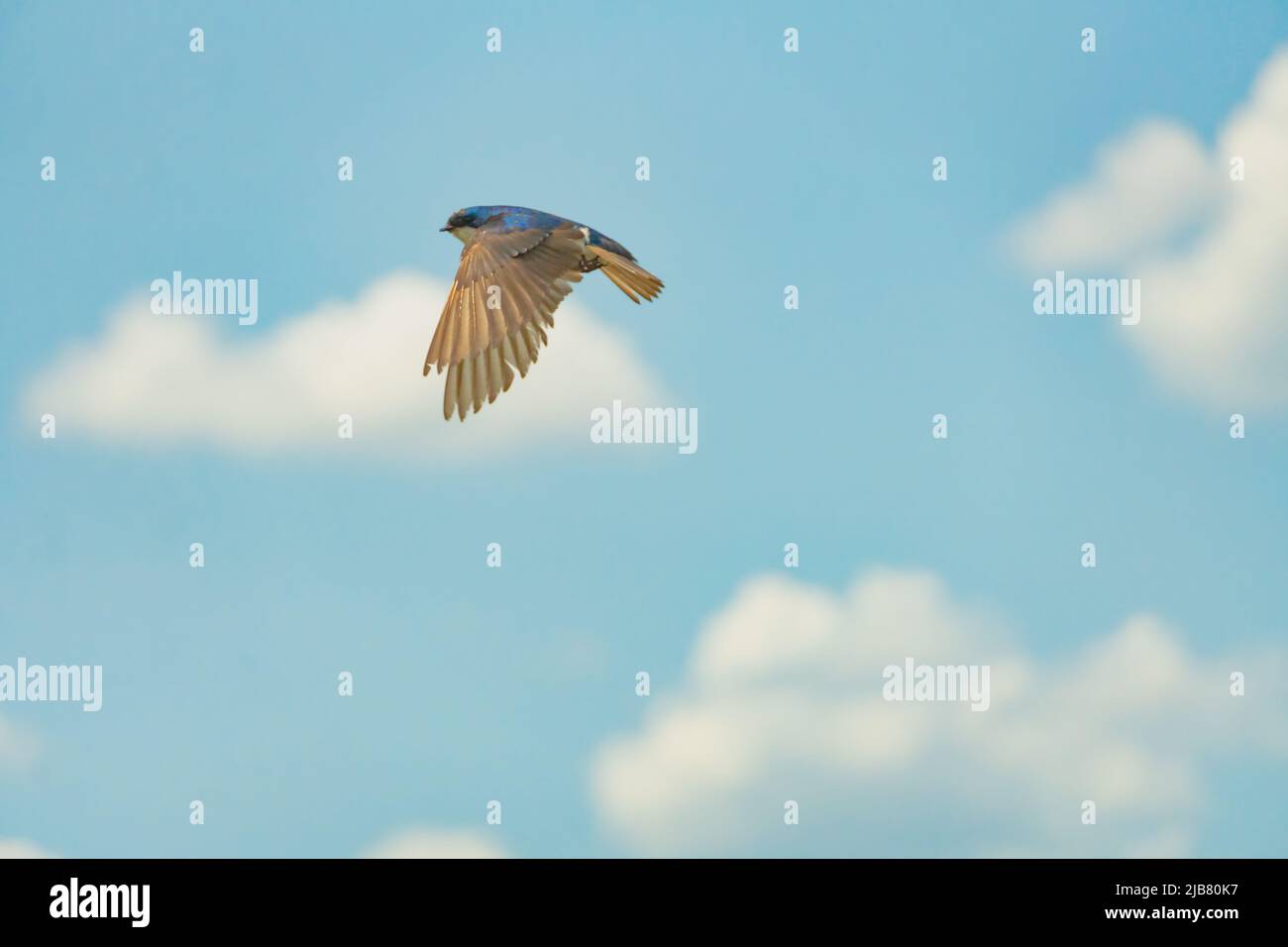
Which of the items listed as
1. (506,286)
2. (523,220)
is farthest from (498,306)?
(523,220)

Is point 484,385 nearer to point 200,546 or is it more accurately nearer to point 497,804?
point 497,804

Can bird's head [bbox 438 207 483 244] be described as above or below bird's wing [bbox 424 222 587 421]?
above

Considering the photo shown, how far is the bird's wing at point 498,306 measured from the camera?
9.01 meters

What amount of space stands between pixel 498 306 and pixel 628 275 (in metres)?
1.78

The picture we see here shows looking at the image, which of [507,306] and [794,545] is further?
[794,545]

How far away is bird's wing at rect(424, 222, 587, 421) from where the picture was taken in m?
9.01

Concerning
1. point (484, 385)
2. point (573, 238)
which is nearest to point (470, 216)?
point (573, 238)


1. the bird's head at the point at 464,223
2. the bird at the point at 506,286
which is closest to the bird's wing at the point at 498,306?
the bird at the point at 506,286

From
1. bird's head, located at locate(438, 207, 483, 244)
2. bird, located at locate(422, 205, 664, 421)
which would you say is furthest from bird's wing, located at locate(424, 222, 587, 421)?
bird's head, located at locate(438, 207, 483, 244)

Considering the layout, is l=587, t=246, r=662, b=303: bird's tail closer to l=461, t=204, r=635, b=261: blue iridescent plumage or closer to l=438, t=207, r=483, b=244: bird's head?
l=461, t=204, r=635, b=261: blue iridescent plumage
